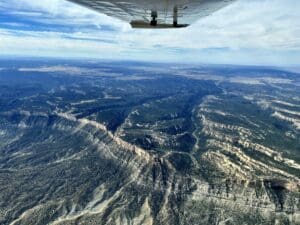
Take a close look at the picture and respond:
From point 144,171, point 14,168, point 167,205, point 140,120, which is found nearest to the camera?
point 167,205

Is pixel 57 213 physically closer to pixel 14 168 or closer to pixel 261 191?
pixel 14 168

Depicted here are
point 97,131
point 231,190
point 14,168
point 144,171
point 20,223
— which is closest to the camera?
point 20,223

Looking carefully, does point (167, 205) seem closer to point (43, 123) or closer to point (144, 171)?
point (144, 171)

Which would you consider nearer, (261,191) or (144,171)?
(261,191)

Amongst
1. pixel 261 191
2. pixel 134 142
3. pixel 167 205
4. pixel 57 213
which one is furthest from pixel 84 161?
pixel 261 191

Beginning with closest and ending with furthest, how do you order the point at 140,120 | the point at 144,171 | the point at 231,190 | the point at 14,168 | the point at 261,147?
the point at 231,190, the point at 144,171, the point at 14,168, the point at 261,147, the point at 140,120

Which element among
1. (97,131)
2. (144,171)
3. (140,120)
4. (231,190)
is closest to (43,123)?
(97,131)

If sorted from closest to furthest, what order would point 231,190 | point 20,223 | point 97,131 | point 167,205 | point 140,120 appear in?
point 20,223, point 167,205, point 231,190, point 97,131, point 140,120

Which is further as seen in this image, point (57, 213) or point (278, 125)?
point (278, 125)
